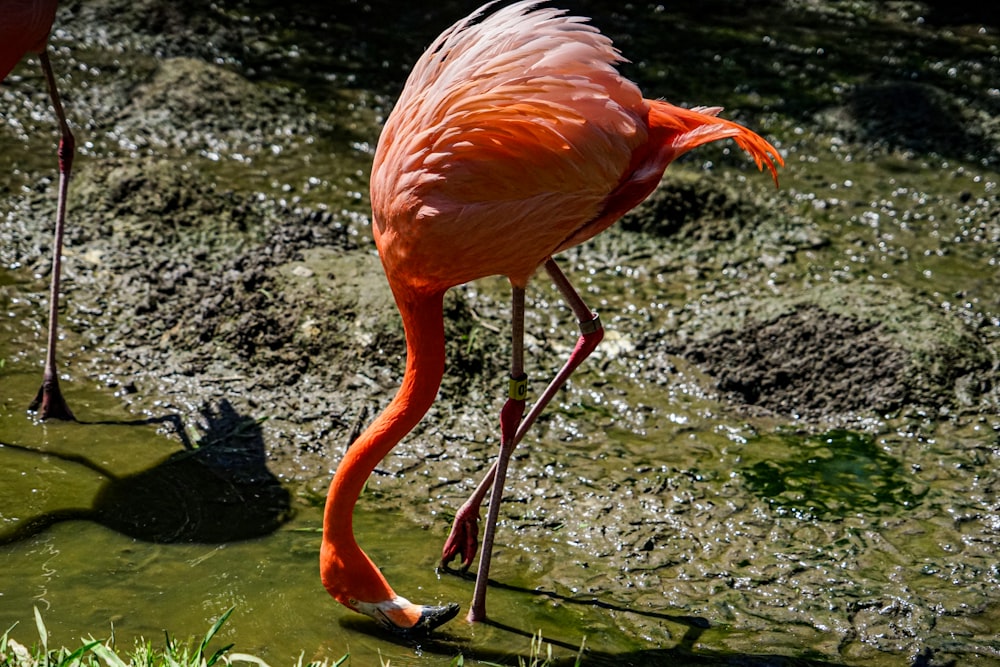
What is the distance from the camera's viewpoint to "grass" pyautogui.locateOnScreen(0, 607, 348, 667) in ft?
7.88

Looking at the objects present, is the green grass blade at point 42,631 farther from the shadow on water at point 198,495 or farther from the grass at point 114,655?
the shadow on water at point 198,495

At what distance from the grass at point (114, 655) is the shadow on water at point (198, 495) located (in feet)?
2.09

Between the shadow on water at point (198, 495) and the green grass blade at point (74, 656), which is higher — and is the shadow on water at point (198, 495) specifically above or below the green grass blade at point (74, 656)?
below

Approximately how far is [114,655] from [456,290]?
247 cm

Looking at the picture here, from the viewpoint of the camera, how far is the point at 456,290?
15.0ft

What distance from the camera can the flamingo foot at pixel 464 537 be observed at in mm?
3211

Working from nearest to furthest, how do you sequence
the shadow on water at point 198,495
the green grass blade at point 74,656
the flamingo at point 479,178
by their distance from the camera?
the green grass blade at point 74,656 → the flamingo at point 479,178 → the shadow on water at point 198,495

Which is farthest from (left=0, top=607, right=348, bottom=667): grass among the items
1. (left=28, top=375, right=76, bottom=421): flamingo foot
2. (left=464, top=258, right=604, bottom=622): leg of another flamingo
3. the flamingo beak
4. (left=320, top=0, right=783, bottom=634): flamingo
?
(left=28, top=375, right=76, bottom=421): flamingo foot

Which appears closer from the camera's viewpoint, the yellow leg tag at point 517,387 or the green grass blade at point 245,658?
the green grass blade at point 245,658

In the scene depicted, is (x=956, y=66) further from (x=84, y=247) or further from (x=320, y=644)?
(x=320, y=644)

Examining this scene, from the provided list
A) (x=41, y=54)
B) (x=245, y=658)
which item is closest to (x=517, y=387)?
(x=245, y=658)

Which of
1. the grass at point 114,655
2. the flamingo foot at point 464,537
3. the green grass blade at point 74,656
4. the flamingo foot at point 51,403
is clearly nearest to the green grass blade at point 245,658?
the grass at point 114,655

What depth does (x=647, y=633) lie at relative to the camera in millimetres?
2979

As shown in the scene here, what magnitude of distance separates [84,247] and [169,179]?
1.85 feet
